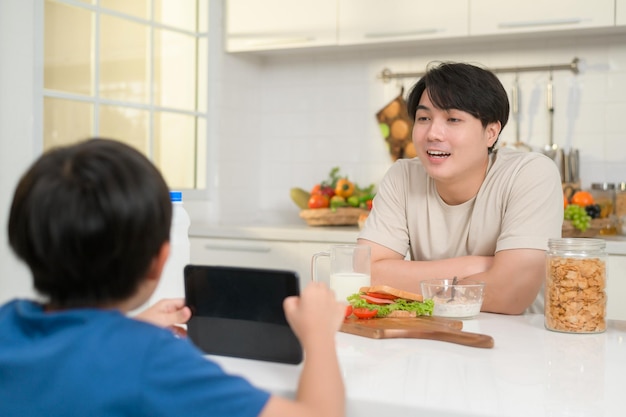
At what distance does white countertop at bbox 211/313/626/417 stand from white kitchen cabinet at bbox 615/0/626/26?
2.04m

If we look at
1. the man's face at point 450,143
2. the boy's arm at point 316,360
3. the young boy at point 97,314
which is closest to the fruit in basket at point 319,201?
the man's face at point 450,143

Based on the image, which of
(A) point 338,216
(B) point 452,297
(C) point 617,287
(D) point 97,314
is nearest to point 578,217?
(C) point 617,287

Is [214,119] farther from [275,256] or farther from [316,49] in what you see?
Result: [275,256]

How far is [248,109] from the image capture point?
406cm

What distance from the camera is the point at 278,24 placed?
3.70 metres

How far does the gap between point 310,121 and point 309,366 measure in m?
3.21

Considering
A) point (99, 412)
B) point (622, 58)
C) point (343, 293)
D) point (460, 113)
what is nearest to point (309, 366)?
point (99, 412)

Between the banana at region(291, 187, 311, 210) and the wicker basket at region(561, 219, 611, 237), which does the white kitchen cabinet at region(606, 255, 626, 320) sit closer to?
the wicker basket at region(561, 219, 611, 237)

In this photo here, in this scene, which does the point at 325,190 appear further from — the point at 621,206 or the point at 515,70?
the point at 621,206

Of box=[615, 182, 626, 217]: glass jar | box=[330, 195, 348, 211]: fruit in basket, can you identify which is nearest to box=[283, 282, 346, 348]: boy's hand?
box=[330, 195, 348, 211]: fruit in basket

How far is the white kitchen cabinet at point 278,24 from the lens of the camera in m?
3.62

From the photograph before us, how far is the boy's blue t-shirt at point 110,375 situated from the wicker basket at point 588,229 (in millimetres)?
2421

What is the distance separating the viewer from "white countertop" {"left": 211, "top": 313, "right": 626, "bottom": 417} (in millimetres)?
970

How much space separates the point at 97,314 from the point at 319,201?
273 cm
